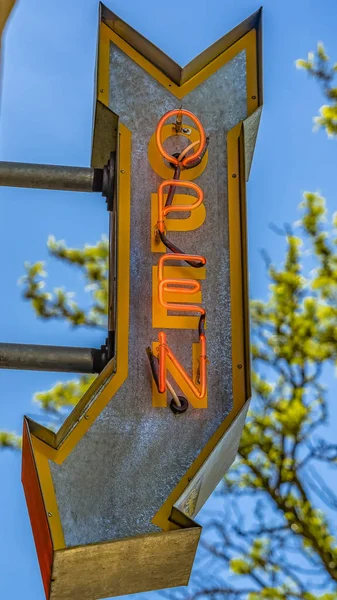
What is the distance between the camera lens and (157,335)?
4.99 m

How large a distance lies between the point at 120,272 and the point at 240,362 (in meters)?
0.78

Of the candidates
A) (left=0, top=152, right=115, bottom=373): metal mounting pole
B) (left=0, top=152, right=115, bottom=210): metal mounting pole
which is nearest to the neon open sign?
(left=0, top=152, right=115, bottom=373): metal mounting pole

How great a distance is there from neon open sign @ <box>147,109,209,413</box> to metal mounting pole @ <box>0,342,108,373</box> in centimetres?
41

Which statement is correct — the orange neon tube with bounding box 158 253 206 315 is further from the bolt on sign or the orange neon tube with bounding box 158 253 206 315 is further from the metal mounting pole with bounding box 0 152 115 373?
the metal mounting pole with bounding box 0 152 115 373

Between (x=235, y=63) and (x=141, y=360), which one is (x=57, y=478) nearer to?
(x=141, y=360)

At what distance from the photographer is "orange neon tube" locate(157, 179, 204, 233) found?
512 centimetres

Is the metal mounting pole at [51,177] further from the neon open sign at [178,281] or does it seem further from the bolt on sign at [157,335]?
the neon open sign at [178,281]

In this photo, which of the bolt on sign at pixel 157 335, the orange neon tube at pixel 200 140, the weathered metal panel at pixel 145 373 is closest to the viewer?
the bolt on sign at pixel 157 335

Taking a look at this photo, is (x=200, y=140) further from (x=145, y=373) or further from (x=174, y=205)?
(x=145, y=373)

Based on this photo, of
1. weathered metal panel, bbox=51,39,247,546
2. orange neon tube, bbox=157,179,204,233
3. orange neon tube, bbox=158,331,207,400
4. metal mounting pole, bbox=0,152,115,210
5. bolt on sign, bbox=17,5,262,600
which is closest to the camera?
bolt on sign, bbox=17,5,262,600

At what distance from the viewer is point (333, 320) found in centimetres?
703

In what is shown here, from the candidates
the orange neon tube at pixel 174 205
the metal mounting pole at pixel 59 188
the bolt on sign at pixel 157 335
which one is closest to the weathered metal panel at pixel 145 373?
the bolt on sign at pixel 157 335

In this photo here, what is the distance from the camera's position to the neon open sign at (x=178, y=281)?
15.9 ft

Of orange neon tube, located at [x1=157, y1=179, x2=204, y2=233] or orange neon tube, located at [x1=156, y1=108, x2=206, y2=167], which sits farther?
orange neon tube, located at [x1=156, y1=108, x2=206, y2=167]
